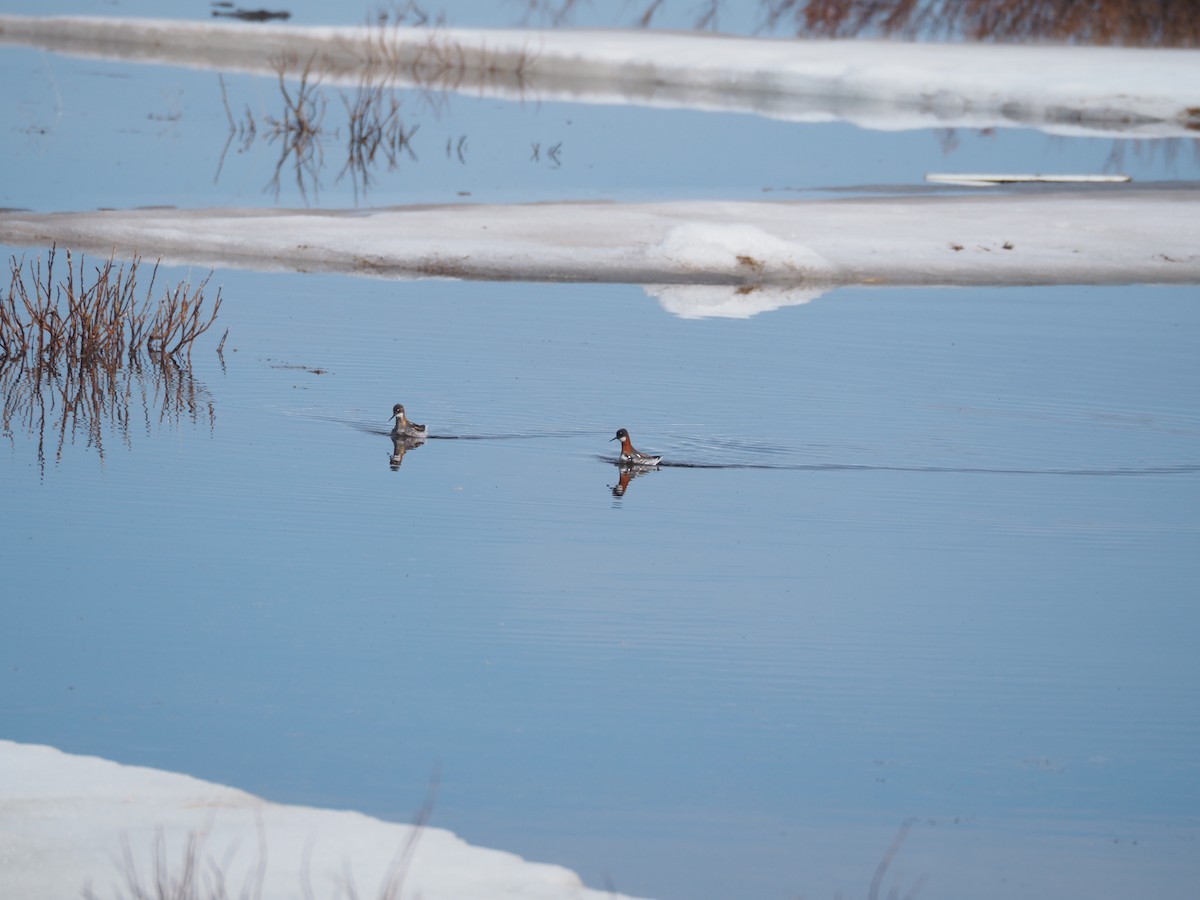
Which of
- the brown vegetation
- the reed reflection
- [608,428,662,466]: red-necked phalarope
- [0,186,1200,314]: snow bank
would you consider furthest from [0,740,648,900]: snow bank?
the brown vegetation

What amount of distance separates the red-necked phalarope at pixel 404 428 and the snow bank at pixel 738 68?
14080 millimetres

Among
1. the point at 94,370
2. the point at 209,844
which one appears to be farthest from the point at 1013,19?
the point at 209,844

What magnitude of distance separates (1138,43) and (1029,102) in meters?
9.34

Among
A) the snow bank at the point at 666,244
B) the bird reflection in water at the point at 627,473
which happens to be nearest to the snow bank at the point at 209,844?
the bird reflection in water at the point at 627,473

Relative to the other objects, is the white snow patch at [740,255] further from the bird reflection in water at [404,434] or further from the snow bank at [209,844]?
the snow bank at [209,844]

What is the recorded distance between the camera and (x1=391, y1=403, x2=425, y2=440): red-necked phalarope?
862cm

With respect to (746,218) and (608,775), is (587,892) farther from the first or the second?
(746,218)

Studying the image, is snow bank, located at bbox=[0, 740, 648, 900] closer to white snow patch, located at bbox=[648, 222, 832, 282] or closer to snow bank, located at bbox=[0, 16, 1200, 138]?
white snow patch, located at bbox=[648, 222, 832, 282]

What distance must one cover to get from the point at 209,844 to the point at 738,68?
22.3 metres

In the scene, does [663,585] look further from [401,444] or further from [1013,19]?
[1013,19]

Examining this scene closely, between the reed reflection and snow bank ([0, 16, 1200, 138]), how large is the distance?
39.6 ft

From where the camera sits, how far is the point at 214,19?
33906 millimetres

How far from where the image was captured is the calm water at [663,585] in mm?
5004

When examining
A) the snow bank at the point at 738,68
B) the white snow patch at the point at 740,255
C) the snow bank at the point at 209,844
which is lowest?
the snow bank at the point at 209,844
